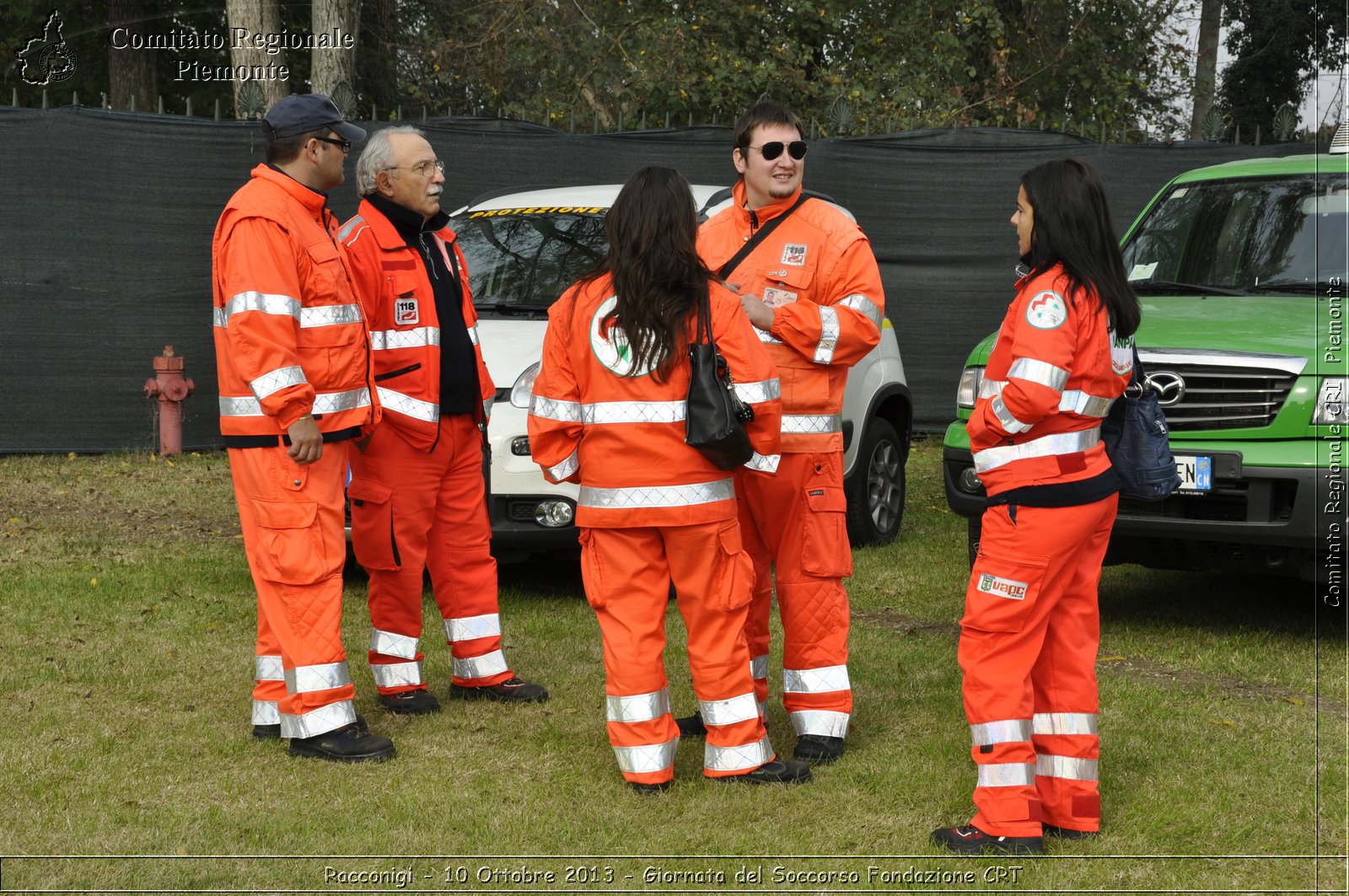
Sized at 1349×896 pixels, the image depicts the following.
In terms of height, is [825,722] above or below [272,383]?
below

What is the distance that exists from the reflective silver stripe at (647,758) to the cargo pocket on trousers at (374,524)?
132 centimetres

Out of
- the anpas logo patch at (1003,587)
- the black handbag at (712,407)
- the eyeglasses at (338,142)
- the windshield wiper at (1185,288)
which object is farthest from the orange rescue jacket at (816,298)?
the windshield wiper at (1185,288)

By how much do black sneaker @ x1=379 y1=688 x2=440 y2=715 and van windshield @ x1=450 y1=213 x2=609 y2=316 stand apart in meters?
2.34

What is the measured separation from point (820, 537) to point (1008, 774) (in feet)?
3.67

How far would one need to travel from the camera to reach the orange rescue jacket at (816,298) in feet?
15.6

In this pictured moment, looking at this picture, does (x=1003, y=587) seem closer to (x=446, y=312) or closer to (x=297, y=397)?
(x=297, y=397)

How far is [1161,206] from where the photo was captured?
296 inches

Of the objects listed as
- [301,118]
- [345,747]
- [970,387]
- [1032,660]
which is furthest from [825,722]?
[301,118]

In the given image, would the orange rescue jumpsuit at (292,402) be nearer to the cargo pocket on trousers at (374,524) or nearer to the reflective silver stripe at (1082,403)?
the cargo pocket on trousers at (374,524)

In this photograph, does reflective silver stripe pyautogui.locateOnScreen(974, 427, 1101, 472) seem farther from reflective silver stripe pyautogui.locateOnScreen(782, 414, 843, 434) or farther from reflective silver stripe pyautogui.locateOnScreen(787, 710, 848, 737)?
reflective silver stripe pyautogui.locateOnScreen(787, 710, 848, 737)

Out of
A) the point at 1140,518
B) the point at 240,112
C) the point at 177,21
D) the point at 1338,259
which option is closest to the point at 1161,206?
the point at 1338,259

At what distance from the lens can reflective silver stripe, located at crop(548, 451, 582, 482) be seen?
4.46 m

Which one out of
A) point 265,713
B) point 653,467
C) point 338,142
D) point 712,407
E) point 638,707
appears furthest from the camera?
point 265,713

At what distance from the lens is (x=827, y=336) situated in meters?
4.73
